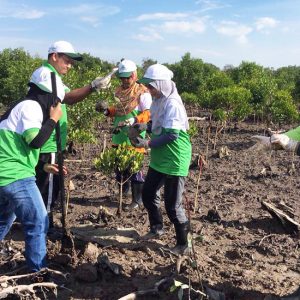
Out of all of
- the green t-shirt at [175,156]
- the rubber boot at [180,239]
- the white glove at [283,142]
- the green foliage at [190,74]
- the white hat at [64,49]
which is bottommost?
the rubber boot at [180,239]

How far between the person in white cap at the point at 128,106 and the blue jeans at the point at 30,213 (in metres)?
2.05

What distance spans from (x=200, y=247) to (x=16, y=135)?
7.29 feet

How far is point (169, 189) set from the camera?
158 inches

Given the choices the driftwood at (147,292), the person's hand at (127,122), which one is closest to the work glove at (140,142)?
the person's hand at (127,122)

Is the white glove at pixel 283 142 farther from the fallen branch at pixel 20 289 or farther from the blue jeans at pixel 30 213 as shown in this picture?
the fallen branch at pixel 20 289

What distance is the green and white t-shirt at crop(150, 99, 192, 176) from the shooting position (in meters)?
3.84

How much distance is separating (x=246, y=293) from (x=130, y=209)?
240cm

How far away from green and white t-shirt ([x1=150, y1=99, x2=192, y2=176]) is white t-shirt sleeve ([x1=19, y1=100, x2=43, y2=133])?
1.16 metres

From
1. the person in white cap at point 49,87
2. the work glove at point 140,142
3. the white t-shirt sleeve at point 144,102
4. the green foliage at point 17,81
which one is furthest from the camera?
the green foliage at point 17,81

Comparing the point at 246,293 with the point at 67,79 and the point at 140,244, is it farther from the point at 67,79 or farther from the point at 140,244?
the point at 67,79

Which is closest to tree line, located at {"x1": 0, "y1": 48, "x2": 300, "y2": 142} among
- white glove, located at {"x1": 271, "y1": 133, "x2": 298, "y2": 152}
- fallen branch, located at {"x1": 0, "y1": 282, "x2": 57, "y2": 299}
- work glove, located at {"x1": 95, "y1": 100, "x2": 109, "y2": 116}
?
work glove, located at {"x1": 95, "y1": 100, "x2": 109, "y2": 116}

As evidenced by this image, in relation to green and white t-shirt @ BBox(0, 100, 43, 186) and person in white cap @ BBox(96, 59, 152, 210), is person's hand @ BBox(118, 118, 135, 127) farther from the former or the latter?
green and white t-shirt @ BBox(0, 100, 43, 186)

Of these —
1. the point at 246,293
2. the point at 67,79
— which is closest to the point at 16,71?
the point at 67,79

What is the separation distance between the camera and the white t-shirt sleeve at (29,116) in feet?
10.4
